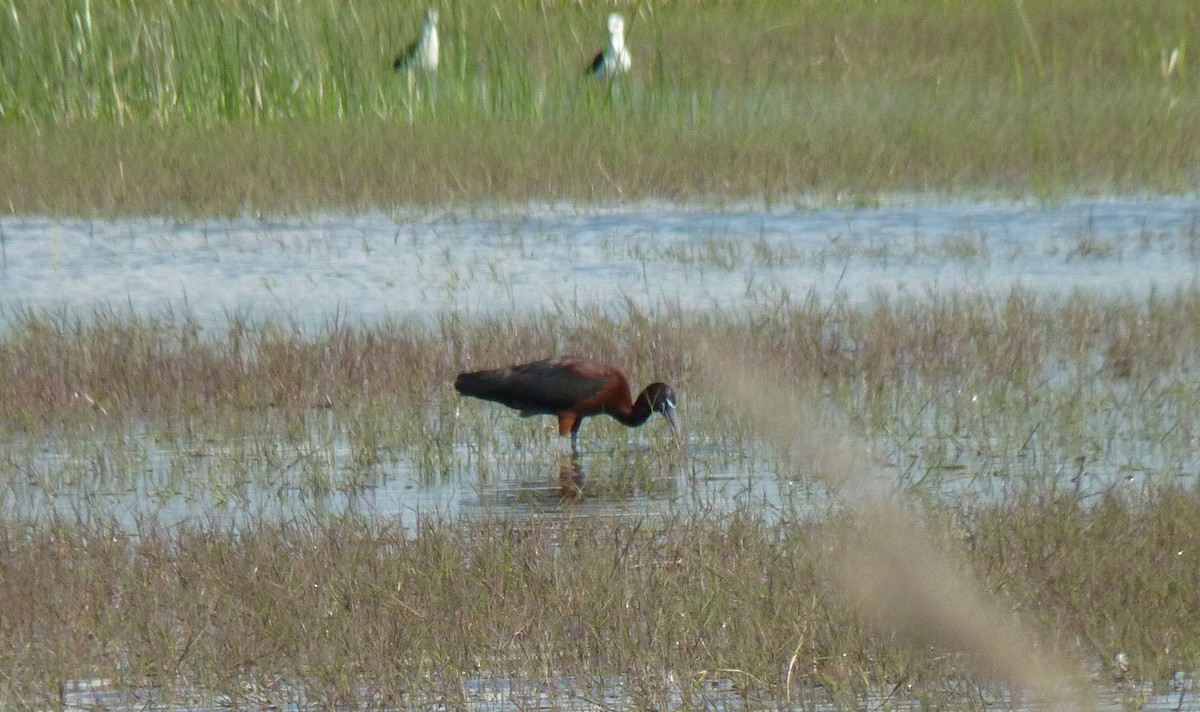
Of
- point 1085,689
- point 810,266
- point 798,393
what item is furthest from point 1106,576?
point 810,266

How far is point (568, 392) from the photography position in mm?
7363

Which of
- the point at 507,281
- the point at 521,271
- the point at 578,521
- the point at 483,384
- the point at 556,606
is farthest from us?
the point at 521,271

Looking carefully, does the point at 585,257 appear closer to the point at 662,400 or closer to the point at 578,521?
the point at 662,400

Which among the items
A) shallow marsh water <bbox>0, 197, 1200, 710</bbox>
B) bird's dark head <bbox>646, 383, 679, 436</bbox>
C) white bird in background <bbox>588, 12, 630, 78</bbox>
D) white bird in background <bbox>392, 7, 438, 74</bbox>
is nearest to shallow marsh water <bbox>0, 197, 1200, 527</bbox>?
shallow marsh water <bbox>0, 197, 1200, 710</bbox>

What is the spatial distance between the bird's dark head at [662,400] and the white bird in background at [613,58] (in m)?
9.66

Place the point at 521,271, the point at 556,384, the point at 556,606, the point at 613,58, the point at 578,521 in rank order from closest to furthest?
the point at 556,606
the point at 578,521
the point at 556,384
the point at 521,271
the point at 613,58

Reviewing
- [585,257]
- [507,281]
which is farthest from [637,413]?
[585,257]

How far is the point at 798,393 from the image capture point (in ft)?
26.0

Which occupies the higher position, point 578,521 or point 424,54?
point 424,54

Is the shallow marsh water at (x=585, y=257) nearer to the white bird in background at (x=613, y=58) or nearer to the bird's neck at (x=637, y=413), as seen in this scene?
the bird's neck at (x=637, y=413)

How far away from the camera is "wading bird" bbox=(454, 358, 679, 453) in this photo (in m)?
→ 7.35

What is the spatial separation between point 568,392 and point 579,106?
9.15 metres

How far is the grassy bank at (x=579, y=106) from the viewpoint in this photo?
13992 mm

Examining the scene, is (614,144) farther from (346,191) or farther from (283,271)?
(283,271)
